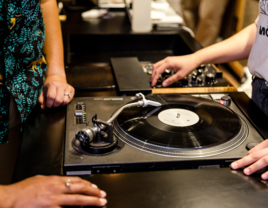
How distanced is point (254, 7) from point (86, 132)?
119 inches

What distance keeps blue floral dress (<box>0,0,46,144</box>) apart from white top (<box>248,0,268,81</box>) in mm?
731

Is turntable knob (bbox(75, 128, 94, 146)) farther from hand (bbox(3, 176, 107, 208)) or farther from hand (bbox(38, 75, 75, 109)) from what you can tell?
hand (bbox(38, 75, 75, 109))

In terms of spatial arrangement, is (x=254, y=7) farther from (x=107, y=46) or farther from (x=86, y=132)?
(x=86, y=132)

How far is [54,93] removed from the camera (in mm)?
1079

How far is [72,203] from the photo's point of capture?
64 cm

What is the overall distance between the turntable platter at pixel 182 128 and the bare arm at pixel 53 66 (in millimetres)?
272

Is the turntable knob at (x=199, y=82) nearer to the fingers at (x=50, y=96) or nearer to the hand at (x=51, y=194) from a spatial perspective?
the fingers at (x=50, y=96)

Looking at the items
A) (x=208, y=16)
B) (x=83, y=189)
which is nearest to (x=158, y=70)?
(x=83, y=189)

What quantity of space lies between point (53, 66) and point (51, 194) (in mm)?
675

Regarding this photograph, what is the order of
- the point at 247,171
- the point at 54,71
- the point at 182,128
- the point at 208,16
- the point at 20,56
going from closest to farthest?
the point at 247,171 → the point at 182,128 → the point at 20,56 → the point at 54,71 → the point at 208,16

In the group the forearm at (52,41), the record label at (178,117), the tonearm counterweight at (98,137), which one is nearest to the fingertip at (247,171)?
the record label at (178,117)

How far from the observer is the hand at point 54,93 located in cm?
106

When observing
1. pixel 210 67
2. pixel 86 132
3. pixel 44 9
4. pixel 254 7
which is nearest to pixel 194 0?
pixel 254 7

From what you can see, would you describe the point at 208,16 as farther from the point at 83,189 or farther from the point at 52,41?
the point at 83,189
